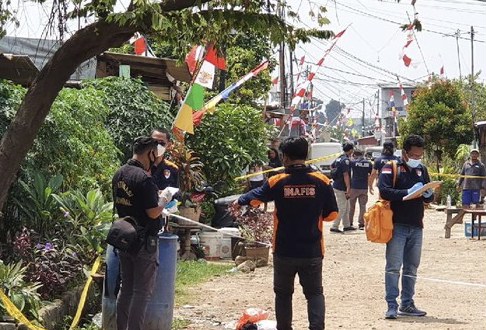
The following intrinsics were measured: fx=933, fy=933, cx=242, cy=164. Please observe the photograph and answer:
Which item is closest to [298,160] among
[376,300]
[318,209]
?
[318,209]

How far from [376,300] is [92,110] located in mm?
4186

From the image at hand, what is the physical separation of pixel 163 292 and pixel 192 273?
458 centimetres

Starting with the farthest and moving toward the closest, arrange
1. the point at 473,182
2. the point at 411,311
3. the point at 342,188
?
the point at 473,182
the point at 342,188
the point at 411,311

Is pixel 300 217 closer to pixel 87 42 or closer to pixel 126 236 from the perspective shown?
pixel 126 236

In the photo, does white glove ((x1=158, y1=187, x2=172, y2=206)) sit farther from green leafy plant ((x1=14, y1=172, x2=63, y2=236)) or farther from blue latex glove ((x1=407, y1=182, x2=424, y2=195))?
blue latex glove ((x1=407, y1=182, x2=424, y2=195))

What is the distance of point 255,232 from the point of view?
46.9ft

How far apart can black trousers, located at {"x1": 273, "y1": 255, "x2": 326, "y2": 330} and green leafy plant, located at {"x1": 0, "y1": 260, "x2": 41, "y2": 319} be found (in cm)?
204

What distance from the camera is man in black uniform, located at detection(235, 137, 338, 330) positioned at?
7.65 m

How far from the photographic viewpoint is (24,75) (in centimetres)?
1131

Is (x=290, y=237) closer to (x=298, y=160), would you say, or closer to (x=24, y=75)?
(x=298, y=160)

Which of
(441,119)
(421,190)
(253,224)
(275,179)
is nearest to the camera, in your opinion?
(275,179)

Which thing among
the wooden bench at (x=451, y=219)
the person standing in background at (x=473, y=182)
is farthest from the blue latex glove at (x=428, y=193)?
the person standing in background at (x=473, y=182)

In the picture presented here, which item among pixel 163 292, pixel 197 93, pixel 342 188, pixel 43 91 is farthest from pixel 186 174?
pixel 43 91

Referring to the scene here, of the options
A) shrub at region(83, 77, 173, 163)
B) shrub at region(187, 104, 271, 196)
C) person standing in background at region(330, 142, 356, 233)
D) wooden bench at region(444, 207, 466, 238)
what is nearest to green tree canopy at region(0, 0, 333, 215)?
shrub at region(83, 77, 173, 163)
